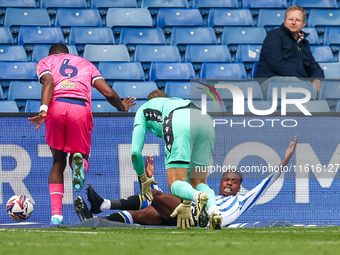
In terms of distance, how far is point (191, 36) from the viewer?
800cm

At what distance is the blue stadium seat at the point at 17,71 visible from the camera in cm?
721

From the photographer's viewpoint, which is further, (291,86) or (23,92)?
(23,92)

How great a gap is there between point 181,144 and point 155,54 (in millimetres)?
3393

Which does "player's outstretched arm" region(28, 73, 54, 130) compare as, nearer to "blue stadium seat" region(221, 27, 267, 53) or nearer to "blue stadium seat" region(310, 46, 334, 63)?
"blue stadium seat" region(221, 27, 267, 53)

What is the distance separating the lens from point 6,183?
5660 mm

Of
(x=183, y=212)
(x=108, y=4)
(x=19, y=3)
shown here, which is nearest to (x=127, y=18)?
(x=108, y=4)

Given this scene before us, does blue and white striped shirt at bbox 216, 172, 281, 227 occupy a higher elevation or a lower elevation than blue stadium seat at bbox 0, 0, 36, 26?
lower

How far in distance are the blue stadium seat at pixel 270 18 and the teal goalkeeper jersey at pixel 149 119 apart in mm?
3887

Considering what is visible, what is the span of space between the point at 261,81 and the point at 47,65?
265 centimetres

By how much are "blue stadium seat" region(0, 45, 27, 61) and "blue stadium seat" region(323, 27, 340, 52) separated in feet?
14.4

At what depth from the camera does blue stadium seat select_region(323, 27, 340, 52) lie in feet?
27.1

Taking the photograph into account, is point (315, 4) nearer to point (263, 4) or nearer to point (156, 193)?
point (263, 4)

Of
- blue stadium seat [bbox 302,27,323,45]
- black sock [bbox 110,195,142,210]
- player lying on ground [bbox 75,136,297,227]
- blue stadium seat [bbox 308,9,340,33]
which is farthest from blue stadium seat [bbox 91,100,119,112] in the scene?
blue stadium seat [bbox 308,9,340,33]

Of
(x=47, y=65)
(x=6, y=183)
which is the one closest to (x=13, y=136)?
(x=6, y=183)
